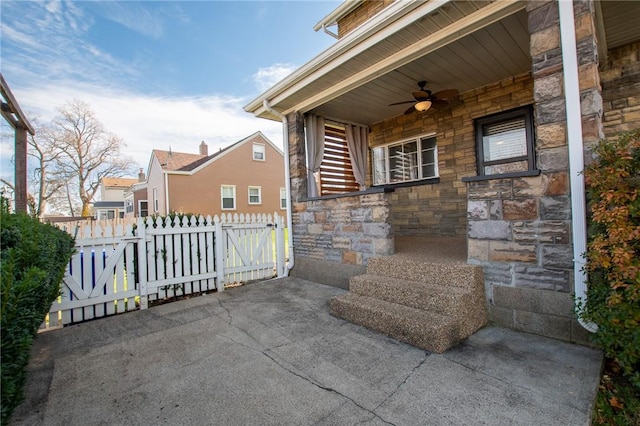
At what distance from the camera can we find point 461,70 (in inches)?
166

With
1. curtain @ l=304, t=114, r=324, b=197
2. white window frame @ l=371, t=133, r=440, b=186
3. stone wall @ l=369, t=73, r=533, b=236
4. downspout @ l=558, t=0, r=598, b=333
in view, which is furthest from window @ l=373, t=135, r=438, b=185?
downspout @ l=558, t=0, r=598, b=333

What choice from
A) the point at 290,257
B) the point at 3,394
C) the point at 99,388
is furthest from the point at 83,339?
the point at 290,257

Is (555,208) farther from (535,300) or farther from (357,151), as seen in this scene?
(357,151)

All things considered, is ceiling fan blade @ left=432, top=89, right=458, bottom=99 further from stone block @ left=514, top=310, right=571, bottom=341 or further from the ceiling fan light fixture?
stone block @ left=514, top=310, right=571, bottom=341

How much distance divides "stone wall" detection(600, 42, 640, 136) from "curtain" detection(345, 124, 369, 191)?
3.82 metres

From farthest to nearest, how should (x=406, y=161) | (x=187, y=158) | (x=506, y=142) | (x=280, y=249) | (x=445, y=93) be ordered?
(x=187, y=158), (x=406, y=161), (x=280, y=249), (x=506, y=142), (x=445, y=93)

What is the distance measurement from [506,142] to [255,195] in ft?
49.7

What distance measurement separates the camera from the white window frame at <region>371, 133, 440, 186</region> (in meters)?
5.63

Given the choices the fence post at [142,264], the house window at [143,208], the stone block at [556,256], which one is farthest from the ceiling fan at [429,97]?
the house window at [143,208]

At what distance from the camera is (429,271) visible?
10.2 feet

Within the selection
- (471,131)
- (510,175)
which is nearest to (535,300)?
(510,175)

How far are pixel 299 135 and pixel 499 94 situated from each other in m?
3.44

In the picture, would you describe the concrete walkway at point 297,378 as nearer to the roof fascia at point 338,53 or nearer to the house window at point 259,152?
the roof fascia at point 338,53

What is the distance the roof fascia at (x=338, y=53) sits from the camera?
310 centimetres
